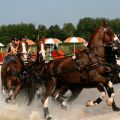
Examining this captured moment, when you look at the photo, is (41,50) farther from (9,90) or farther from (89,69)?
(89,69)

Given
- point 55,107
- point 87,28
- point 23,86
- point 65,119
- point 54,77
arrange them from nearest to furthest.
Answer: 1. point 65,119
2. point 54,77
3. point 55,107
4. point 23,86
5. point 87,28

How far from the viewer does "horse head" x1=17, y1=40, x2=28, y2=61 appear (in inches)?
554

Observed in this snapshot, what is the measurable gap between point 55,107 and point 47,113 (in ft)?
4.40

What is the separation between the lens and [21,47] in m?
14.1

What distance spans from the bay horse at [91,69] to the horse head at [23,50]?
2.56 metres

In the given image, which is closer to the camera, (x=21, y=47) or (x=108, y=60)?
(x=108, y=60)

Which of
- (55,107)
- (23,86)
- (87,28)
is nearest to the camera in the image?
(55,107)

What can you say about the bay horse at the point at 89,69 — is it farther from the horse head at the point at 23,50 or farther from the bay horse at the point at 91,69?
the horse head at the point at 23,50

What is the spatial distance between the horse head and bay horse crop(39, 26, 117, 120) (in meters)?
2.56

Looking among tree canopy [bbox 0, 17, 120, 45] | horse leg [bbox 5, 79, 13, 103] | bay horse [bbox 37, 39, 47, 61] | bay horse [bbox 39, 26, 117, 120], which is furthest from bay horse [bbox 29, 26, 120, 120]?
tree canopy [bbox 0, 17, 120, 45]

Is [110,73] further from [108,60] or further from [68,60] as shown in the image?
[68,60]

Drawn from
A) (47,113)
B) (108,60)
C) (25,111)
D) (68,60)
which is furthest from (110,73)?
(25,111)

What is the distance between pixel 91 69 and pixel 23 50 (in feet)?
12.5

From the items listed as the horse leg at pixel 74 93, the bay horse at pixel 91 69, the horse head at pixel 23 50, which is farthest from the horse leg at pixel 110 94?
the horse head at pixel 23 50
